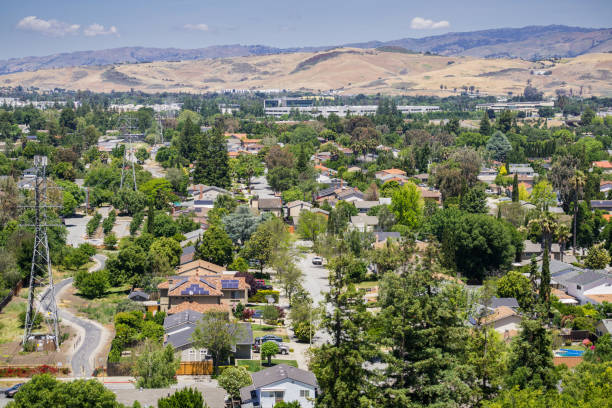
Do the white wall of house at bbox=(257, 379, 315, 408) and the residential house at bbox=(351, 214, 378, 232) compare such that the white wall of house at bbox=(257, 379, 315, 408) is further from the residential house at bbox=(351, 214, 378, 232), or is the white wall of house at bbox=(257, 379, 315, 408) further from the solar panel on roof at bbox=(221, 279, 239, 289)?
the residential house at bbox=(351, 214, 378, 232)

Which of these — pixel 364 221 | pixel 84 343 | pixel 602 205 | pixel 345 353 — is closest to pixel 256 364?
pixel 84 343

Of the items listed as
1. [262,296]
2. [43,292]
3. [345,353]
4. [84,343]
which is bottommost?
[262,296]

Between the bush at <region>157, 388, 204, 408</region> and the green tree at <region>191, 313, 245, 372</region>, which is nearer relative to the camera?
the bush at <region>157, 388, 204, 408</region>

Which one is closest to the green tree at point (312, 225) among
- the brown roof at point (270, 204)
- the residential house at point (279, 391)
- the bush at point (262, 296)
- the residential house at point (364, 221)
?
the residential house at point (364, 221)

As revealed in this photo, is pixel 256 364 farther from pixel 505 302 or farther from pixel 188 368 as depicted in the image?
pixel 505 302

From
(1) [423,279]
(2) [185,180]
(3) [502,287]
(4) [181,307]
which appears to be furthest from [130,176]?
(1) [423,279]

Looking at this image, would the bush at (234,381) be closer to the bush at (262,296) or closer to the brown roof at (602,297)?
the bush at (262,296)

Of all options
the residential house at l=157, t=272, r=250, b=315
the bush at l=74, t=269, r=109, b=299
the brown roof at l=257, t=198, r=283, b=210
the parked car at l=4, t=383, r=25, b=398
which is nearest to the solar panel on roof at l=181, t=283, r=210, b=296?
the residential house at l=157, t=272, r=250, b=315
